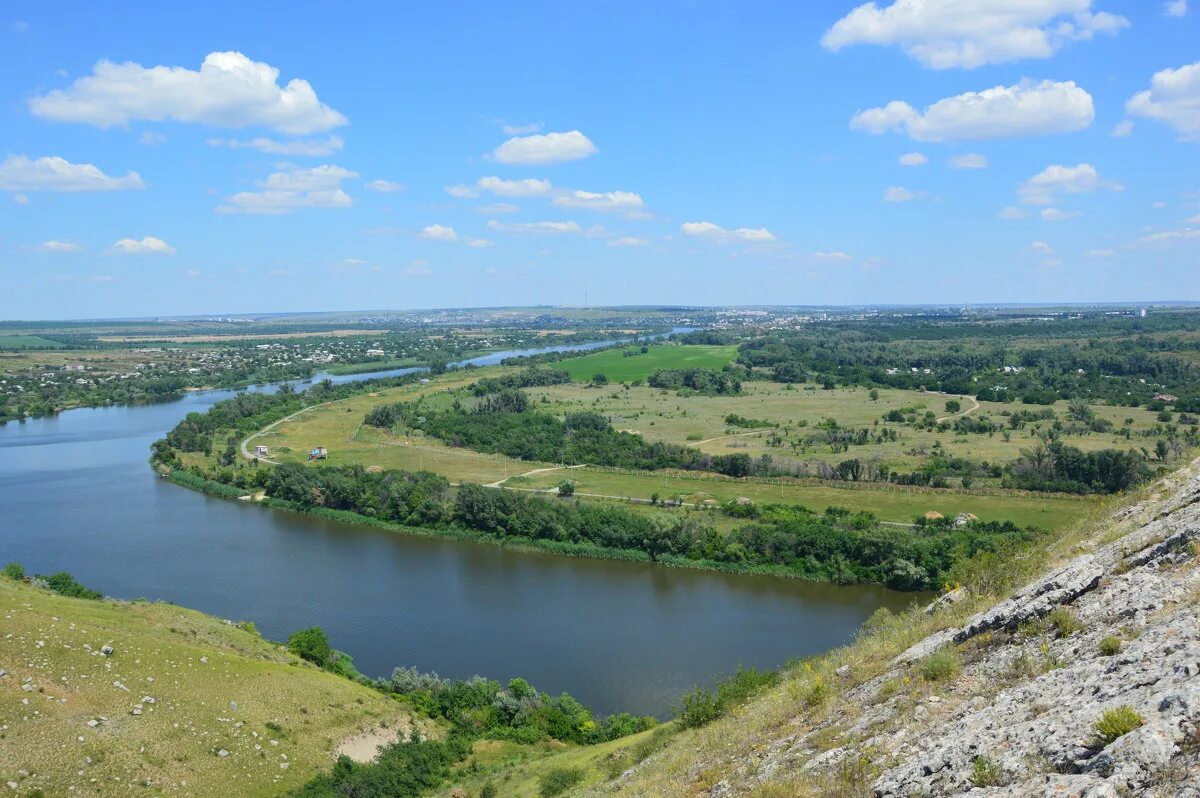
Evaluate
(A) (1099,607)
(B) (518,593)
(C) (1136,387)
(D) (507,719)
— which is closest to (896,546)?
(B) (518,593)

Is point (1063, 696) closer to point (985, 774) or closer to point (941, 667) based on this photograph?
point (985, 774)

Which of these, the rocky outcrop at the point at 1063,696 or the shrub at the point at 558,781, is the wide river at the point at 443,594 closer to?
the shrub at the point at 558,781

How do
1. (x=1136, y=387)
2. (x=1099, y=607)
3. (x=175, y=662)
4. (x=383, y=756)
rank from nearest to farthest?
(x=1099, y=607), (x=383, y=756), (x=175, y=662), (x=1136, y=387)

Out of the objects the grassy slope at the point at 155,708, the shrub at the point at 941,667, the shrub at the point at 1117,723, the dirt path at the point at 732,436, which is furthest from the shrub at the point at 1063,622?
the dirt path at the point at 732,436

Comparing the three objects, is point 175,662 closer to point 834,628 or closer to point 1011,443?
point 834,628

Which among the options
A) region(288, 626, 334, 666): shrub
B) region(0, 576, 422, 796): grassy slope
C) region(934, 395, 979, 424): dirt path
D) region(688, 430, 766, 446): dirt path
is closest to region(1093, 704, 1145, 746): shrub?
region(0, 576, 422, 796): grassy slope

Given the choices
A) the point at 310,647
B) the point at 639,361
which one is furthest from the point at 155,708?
the point at 639,361
